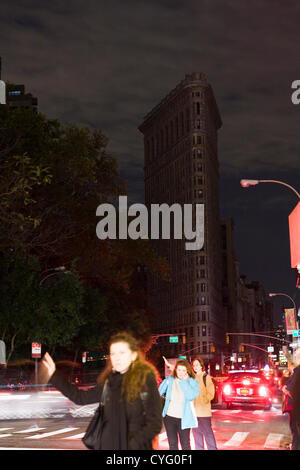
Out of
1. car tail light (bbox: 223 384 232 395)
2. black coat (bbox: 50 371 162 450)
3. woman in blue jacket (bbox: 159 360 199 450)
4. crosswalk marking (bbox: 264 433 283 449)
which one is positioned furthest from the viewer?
car tail light (bbox: 223 384 232 395)

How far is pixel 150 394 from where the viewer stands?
5965 mm

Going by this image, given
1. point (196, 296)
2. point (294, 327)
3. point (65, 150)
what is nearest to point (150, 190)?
point (196, 296)

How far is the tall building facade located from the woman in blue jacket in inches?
5849

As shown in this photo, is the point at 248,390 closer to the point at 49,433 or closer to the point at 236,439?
the point at 49,433

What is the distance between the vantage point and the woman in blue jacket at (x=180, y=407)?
9.88 meters

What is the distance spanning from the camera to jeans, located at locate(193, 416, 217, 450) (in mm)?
11170

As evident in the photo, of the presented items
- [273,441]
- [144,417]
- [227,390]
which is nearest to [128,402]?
[144,417]

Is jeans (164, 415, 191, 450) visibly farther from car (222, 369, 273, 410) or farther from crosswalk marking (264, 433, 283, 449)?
car (222, 369, 273, 410)

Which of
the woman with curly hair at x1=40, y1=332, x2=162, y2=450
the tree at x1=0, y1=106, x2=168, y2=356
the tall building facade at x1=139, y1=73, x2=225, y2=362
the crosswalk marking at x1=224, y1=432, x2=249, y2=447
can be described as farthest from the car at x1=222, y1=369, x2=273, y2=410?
the tall building facade at x1=139, y1=73, x2=225, y2=362

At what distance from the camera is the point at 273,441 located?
49.8 feet

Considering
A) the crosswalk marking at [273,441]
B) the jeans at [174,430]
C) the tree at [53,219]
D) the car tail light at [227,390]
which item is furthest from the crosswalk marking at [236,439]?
the tree at [53,219]

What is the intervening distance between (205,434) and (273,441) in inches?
178

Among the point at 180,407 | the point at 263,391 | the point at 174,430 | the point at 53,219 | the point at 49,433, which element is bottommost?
the point at 49,433

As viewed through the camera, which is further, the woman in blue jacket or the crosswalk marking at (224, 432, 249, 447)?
the crosswalk marking at (224, 432, 249, 447)
